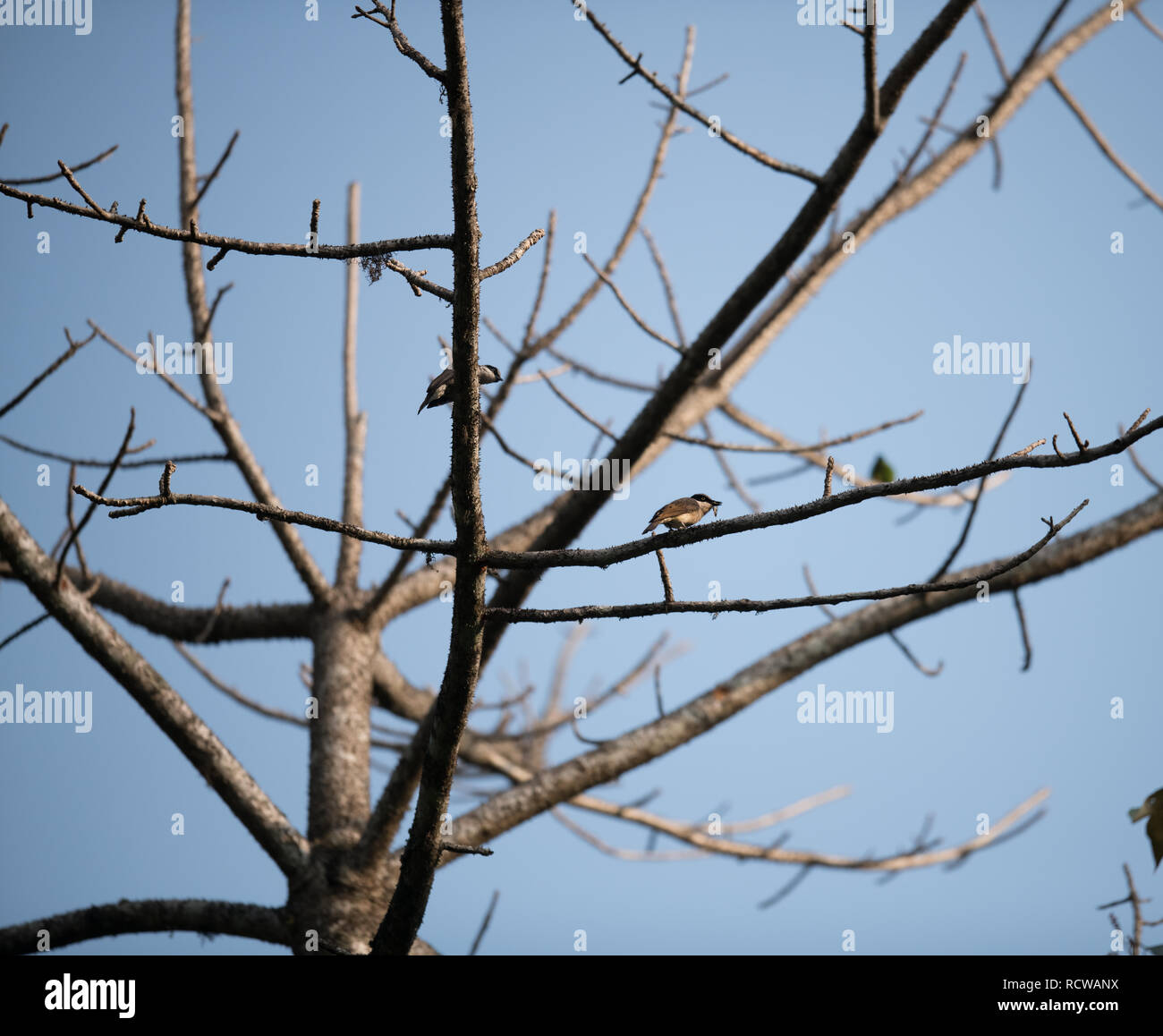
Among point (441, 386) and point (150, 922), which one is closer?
point (441, 386)

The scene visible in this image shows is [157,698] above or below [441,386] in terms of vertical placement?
below

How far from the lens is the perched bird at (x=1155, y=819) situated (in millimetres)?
2396

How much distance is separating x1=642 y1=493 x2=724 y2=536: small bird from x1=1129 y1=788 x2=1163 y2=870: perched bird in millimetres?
1343

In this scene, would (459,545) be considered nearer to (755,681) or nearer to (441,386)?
(441,386)

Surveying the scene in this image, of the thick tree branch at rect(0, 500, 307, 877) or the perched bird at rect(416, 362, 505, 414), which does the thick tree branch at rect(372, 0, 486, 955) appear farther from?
the thick tree branch at rect(0, 500, 307, 877)

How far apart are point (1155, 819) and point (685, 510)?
4.64ft

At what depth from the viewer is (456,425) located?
2.37m

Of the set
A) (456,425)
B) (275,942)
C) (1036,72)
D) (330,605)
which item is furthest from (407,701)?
(1036,72)

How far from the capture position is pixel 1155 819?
2.47m

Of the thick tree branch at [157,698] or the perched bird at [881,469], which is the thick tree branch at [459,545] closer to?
the thick tree branch at [157,698]

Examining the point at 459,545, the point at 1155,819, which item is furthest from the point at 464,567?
the point at 1155,819

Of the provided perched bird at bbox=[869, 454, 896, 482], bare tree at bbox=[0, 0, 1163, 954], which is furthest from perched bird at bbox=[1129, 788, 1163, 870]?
perched bird at bbox=[869, 454, 896, 482]
